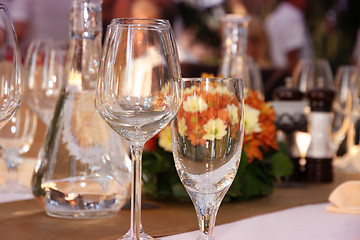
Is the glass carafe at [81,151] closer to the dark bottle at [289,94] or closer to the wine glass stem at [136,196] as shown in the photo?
the wine glass stem at [136,196]

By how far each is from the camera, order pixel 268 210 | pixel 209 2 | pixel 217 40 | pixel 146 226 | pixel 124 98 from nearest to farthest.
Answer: pixel 124 98
pixel 146 226
pixel 268 210
pixel 217 40
pixel 209 2

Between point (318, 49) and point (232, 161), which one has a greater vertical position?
point (318, 49)

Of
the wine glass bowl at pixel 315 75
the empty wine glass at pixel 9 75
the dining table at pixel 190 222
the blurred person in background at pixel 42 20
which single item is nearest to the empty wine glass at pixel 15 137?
the dining table at pixel 190 222

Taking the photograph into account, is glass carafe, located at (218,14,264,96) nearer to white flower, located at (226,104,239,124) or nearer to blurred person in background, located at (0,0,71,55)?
white flower, located at (226,104,239,124)

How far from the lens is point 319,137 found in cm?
122

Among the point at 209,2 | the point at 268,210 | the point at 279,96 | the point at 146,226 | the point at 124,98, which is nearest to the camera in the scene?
the point at 124,98

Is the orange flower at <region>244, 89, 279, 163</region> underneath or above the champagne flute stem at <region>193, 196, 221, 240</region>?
above

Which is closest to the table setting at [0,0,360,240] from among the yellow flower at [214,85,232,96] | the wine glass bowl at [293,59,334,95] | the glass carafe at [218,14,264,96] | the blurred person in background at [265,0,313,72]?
the yellow flower at [214,85,232,96]

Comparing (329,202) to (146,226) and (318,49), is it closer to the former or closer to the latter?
(146,226)

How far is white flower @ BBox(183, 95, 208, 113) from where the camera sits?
61 centimetres

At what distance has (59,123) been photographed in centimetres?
83

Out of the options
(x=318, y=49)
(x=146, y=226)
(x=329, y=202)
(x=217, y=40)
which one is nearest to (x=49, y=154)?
(x=146, y=226)

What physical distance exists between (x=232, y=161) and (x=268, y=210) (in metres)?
Answer: 0.28

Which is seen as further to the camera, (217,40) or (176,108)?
(217,40)
